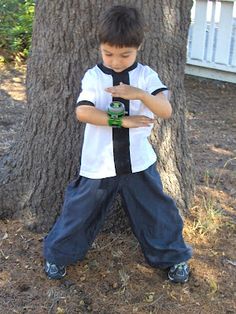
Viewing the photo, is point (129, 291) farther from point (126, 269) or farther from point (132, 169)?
point (132, 169)

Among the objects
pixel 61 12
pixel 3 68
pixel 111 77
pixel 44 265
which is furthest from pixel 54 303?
pixel 3 68

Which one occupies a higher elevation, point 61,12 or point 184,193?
point 61,12

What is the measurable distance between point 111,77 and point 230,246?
4.75 ft

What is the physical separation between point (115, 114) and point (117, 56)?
260 mm

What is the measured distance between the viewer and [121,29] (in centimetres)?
248

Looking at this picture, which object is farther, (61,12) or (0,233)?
(0,233)

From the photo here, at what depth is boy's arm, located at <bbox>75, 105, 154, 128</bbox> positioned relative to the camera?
8.55ft

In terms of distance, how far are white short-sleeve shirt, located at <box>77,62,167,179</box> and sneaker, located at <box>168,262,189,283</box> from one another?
65cm

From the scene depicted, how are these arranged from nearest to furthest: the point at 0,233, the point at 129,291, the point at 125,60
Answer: the point at 125,60, the point at 129,291, the point at 0,233

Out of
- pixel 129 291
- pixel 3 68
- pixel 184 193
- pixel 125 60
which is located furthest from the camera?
pixel 3 68

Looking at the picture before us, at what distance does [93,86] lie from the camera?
2.67 m

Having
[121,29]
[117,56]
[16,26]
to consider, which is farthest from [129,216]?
[16,26]

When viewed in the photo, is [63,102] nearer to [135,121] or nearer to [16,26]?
[135,121]

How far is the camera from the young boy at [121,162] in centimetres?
255
